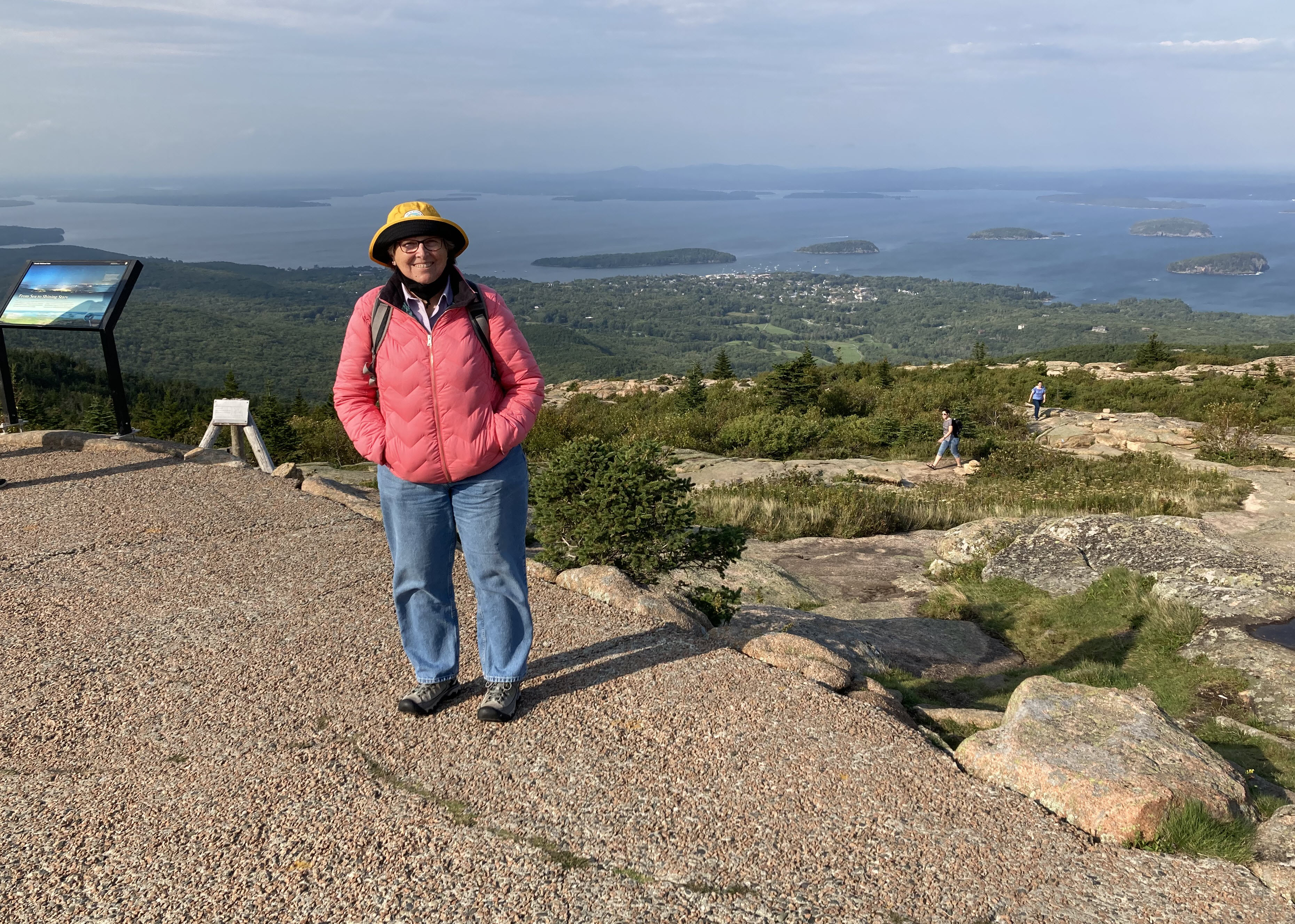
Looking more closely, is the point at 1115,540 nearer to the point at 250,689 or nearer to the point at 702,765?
the point at 702,765

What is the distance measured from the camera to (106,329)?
746 centimetres

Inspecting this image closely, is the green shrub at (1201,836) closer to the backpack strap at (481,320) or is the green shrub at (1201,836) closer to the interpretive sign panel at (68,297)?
the backpack strap at (481,320)

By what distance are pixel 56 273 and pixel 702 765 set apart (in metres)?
7.89

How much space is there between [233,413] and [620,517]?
435 cm

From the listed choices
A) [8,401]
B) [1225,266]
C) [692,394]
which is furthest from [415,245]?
[1225,266]

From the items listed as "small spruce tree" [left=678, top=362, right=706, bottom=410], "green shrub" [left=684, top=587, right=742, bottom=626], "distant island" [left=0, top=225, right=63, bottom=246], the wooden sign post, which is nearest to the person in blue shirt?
"small spruce tree" [left=678, top=362, right=706, bottom=410]

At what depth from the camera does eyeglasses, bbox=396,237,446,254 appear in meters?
2.98

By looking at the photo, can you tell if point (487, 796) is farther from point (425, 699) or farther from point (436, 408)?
point (436, 408)

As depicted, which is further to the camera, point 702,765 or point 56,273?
point 56,273

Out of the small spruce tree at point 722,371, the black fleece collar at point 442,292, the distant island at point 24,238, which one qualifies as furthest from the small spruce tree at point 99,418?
the distant island at point 24,238

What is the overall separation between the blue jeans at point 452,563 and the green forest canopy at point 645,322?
5715 cm

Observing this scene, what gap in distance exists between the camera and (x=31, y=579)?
16.0 feet

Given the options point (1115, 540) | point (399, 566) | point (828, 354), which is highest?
point (399, 566)

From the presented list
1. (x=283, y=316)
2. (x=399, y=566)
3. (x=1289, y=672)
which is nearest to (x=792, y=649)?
(x=399, y=566)
